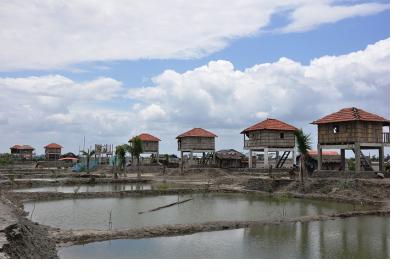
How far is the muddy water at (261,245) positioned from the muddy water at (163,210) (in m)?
3.59

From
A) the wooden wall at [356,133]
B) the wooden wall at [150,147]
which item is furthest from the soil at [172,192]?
the wooden wall at [150,147]

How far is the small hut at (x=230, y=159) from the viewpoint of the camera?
202 feet

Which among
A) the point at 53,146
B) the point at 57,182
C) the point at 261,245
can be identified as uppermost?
the point at 53,146

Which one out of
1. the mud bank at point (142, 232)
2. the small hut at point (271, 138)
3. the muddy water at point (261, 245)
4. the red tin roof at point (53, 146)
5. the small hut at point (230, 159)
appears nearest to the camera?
the muddy water at point (261, 245)

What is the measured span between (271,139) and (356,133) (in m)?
15.3

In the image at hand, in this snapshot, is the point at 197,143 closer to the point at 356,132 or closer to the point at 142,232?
the point at 356,132

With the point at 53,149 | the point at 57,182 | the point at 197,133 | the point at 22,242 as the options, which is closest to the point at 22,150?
the point at 53,149

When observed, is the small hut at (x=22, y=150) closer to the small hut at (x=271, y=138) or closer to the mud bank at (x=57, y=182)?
the mud bank at (x=57, y=182)

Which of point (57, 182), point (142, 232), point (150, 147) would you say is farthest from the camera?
point (150, 147)

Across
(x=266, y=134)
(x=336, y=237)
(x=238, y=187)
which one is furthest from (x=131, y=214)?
(x=266, y=134)

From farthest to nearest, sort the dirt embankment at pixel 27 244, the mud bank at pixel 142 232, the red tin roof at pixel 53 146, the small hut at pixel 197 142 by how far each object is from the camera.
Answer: the red tin roof at pixel 53 146 < the small hut at pixel 197 142 < the mud bank at pixel 142 232 < the dirt embankment at pixel 27 244

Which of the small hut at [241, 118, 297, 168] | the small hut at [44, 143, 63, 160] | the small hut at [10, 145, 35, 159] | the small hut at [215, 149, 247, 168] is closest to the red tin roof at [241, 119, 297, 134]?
the small hut at [241, 118, 297, 168]

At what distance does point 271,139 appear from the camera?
49906mm
